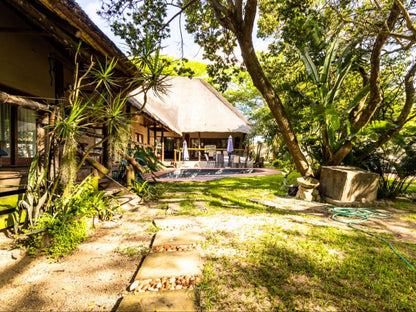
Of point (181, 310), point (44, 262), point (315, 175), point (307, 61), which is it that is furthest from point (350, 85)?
point (44, 262)

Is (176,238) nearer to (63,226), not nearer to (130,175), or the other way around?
(63,226)

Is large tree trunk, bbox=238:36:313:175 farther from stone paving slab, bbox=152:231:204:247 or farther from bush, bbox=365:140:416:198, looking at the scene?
stone paving slab, bbox=152:231:204:247

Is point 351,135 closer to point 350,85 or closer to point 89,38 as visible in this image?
point 350,85

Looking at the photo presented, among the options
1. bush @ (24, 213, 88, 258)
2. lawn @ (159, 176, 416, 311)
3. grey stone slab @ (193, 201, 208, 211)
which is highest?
bush @ (24, 213, 88, 258)

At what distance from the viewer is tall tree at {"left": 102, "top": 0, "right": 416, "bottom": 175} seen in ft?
16.1

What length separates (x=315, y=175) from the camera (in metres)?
5.85

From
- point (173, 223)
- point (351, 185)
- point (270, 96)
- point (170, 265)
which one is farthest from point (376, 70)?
point (170, 265)

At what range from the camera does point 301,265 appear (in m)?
2.17

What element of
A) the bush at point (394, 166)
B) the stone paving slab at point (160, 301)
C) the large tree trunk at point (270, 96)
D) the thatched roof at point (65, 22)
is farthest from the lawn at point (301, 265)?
the thatched roof at point (65, 22)

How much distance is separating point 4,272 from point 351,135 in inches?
265

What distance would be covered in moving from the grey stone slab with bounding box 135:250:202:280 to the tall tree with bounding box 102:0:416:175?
4586mm

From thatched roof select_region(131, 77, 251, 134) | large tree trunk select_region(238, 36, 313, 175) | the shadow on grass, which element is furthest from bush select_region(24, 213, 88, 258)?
thatched roof select_region(131, 77, 251, 134)

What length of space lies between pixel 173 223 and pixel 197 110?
52.1 ft

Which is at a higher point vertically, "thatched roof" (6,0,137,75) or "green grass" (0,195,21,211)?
"thatched roof" (6,0,137,75)
